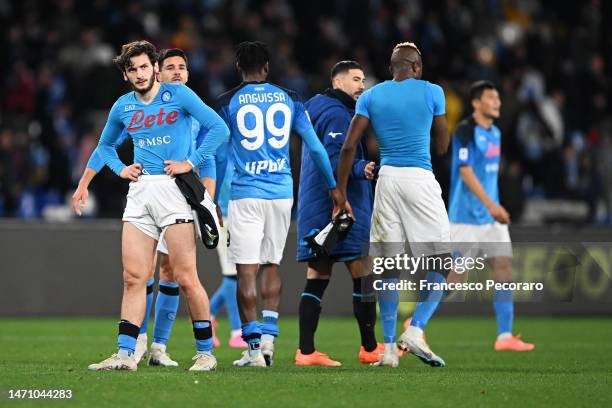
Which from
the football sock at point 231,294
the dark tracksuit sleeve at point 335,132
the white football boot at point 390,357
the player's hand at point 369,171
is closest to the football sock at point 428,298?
the white football boot at point 390,357

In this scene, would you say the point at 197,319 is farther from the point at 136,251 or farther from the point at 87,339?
the point at 87,339

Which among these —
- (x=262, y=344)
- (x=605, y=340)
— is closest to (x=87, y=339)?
(x=262, y=344)

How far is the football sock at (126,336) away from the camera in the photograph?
9.67 metres

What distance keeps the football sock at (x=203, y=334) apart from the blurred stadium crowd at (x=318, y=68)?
31.9ft

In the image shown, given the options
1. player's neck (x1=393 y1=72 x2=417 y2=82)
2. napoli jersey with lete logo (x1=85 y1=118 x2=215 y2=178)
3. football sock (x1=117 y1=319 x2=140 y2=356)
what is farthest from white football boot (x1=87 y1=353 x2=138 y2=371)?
player's neck (x1=393 y1=72 x2=417 y2=82)

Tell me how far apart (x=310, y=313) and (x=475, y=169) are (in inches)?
138

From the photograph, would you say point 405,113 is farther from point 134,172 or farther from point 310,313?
point 134,172

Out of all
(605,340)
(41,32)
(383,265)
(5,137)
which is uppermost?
(41,32)

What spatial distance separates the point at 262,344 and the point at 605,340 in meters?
5.39

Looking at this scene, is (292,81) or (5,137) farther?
(292,81)

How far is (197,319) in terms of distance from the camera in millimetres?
9930

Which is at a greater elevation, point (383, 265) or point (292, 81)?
point (292, 81)

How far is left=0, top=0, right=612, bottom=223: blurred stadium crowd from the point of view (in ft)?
67.6

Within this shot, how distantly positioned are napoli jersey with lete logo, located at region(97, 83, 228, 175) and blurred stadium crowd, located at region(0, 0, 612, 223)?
31.9 feet
